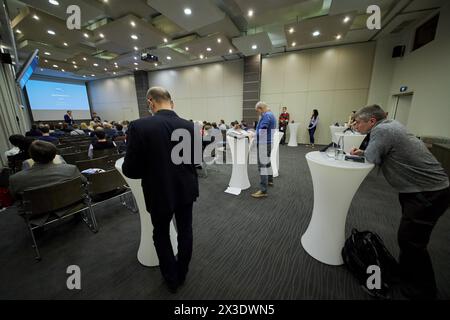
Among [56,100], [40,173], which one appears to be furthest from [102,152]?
[56,100]

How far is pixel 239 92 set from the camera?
8.91 metres

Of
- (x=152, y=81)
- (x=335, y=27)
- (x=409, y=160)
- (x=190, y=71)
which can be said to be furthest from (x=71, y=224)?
(x=152, y=81)

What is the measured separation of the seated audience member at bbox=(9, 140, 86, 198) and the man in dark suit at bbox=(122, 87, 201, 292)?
1.44m

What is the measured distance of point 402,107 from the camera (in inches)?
228

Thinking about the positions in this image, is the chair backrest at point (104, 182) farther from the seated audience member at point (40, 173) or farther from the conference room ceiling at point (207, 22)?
the conference room ceiling at point (207, 22)

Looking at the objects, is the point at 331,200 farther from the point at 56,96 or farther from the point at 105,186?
the point at 56,96

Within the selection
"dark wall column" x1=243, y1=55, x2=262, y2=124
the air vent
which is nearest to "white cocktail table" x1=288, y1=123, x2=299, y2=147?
"dark wall column" x1=243, y1=55, x2=262, y2=124

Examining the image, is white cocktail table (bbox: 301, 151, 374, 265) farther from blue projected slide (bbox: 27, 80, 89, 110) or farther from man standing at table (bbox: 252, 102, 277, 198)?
blue projected slide (bbox: 27, 80, 89, 110)

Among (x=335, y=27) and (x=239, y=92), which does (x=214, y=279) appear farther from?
(x=239, y=92)

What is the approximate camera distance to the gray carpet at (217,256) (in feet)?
4.64

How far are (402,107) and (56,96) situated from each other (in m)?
18.8

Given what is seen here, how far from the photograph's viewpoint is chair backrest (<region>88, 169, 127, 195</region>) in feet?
6.99

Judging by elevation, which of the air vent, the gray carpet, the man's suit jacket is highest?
the air vent

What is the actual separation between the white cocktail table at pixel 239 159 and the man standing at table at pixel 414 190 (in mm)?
1782
